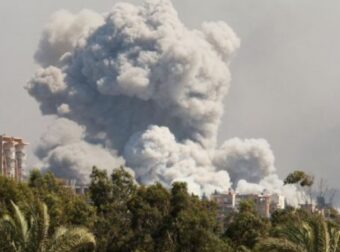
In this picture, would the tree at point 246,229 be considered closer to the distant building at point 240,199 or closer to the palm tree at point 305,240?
the palm tree at point 305,240

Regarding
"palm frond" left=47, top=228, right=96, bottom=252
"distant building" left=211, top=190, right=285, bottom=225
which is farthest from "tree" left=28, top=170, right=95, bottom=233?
"distant building" left=211, top=190, right=285, bottom=225

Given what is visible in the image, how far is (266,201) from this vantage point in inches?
5738

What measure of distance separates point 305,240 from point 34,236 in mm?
6711

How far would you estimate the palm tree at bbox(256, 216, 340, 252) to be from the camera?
2325cm

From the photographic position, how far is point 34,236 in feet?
72.9

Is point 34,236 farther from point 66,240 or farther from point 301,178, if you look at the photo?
point 301,178

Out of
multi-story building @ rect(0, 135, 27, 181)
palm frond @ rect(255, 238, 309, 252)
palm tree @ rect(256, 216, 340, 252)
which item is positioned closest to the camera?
palm tree @ rect(256, 216, 340, 252)

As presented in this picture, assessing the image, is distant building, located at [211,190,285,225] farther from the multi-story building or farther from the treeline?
the treeline

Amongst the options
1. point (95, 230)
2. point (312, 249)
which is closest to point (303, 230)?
point (312, 249)

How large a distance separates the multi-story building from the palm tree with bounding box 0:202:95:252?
106m

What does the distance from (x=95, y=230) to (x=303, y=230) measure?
21.9 m

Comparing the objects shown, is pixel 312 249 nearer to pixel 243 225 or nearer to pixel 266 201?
pixel 243 225

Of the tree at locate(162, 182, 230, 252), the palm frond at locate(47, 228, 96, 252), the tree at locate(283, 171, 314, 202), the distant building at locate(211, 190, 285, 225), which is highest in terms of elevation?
the distant building at locate(211, 190, 285, 225)

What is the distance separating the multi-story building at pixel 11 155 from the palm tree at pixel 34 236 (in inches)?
4170
